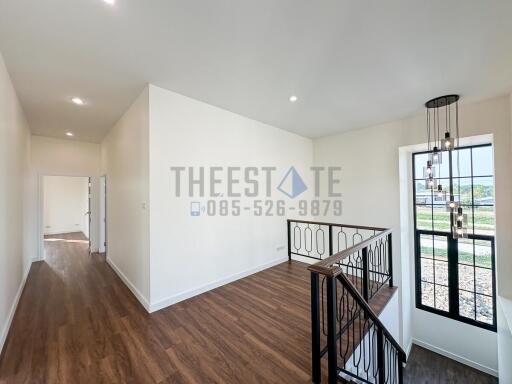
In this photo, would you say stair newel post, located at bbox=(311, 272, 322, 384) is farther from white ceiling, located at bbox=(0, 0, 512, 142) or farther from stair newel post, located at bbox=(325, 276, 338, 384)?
white ceiling, located at bbox=(0, 0, 512, 142)

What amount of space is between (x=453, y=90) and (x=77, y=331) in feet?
18.4

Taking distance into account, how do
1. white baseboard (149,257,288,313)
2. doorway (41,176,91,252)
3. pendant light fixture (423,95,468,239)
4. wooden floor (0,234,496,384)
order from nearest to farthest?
wooden floor (0,234,496,384) → white baseboard (149,257,288,313) → pendant light fixture (423,95,468,239) → doorway (41,176,91,252)

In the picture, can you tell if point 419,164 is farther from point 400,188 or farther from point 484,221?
point 484,221

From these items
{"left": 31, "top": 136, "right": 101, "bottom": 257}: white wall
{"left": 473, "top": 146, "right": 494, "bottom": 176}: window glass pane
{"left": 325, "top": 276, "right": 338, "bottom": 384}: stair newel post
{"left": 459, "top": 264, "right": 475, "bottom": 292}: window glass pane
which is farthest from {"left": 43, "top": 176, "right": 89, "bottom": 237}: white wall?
{"left": 473, "top": 146, "right": 494, "bottom": 176}: window glass pane

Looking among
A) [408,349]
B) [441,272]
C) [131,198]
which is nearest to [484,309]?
[441,272]

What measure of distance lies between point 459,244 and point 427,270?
79cm

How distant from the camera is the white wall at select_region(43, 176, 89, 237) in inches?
326

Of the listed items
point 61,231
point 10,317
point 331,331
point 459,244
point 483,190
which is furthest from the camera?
point 61,231

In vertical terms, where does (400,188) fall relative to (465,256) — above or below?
above

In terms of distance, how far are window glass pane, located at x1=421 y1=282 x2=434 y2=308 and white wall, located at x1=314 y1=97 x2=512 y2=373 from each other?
0.21 m

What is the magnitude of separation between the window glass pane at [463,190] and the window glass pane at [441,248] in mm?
809

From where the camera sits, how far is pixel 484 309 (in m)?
3.99

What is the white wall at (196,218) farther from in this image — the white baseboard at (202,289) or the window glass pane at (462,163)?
the window glass pane at (462,163)

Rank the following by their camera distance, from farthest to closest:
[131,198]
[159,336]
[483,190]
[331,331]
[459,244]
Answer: [459,244] → [483,190] → [131,198] → [159,336] → [331,331]
